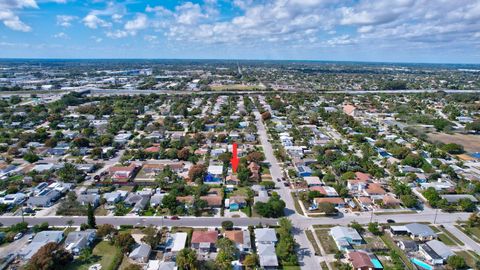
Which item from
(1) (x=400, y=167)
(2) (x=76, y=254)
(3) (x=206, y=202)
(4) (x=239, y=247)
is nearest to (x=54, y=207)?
(2) (x=76, y=254)

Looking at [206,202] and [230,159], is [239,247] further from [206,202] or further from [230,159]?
[230,159]

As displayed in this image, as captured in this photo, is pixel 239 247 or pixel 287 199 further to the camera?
pixel 287 199

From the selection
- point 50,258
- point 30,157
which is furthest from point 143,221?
point 30,157

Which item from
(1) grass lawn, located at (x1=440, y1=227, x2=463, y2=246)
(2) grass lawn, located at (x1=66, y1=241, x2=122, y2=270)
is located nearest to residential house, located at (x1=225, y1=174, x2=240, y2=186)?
(2) grass lawn, located at (x1=66, y1=241, x2=122, y2=270)

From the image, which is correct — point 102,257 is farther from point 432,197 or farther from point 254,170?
point 432,197

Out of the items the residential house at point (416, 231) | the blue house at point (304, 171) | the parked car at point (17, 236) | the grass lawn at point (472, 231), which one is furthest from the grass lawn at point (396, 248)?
the parked car at point (17, 236)

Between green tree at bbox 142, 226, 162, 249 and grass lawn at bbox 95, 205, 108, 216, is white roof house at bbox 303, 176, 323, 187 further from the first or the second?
grass lawn at bbox 95, 205, 108, 216
